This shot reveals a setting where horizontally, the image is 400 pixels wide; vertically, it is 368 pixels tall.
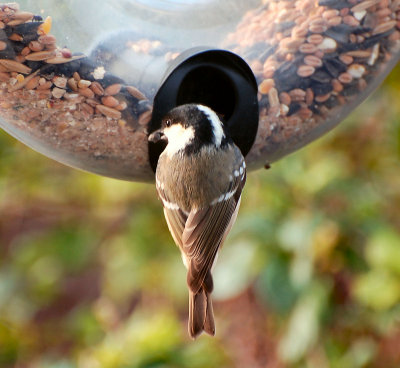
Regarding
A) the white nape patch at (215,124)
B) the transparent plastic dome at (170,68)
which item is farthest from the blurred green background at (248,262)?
the white nape patch at (215,124)

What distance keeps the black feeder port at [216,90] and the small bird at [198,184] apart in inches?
2.2

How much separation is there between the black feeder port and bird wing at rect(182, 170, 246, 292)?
0.13 m

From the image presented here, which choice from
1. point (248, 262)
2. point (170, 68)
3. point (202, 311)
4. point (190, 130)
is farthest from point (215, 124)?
point (248, 262)

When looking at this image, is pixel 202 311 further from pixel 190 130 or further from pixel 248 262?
pixel 248 262

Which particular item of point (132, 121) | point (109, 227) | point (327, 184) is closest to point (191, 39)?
point (132, 121)

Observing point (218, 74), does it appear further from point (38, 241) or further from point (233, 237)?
point (38, 241)

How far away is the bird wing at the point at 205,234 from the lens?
1585 mm

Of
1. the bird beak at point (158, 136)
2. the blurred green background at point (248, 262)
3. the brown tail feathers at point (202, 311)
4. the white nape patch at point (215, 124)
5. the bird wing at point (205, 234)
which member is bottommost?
the blurred green background at point (248, 262)

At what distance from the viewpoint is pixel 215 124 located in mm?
1546

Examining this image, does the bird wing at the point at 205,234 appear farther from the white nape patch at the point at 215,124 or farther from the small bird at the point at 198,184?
the white nape patch at the point at 215,124

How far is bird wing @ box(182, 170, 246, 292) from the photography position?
5.20 ft

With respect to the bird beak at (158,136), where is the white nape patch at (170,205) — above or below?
below

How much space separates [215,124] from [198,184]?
14 cm

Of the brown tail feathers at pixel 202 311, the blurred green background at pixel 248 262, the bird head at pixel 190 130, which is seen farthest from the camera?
the blurred green background at pixel 248 262
